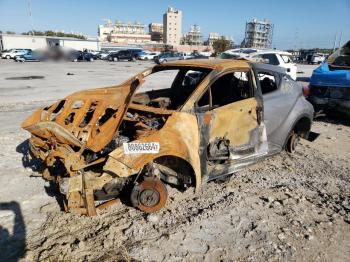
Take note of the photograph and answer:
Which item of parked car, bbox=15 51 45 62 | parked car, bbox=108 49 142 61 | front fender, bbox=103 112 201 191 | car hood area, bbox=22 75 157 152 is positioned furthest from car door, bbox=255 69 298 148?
parked car, bbox=108 49 142 61

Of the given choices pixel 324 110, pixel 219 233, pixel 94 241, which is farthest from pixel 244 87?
pixel 324 110

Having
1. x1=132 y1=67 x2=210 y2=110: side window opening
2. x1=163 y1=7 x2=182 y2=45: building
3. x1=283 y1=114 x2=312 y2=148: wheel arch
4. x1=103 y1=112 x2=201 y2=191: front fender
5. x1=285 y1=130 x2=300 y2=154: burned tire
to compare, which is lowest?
x1=285 y1=130 x2=300 y2=154: burned tire

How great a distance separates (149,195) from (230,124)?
4.65 ft

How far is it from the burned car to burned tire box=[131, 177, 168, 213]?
1cm

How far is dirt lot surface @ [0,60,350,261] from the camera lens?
10.6 ft

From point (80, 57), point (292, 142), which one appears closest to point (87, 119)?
point (292, 142)

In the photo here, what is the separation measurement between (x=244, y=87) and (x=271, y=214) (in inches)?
74.9

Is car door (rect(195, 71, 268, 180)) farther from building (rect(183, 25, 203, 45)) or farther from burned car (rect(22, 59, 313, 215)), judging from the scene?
building (rect(183, 25, 203, 45))

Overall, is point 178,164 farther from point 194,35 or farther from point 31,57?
point 194,35

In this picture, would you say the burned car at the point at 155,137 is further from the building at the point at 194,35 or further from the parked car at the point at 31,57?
the building at the point at 194,35

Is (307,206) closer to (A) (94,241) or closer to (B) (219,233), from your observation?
(B) (219,233)

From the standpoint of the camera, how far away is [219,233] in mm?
3590

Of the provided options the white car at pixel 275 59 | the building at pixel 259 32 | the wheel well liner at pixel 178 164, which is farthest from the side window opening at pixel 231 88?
the building at pixel 259 32

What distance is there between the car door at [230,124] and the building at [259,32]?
105m
